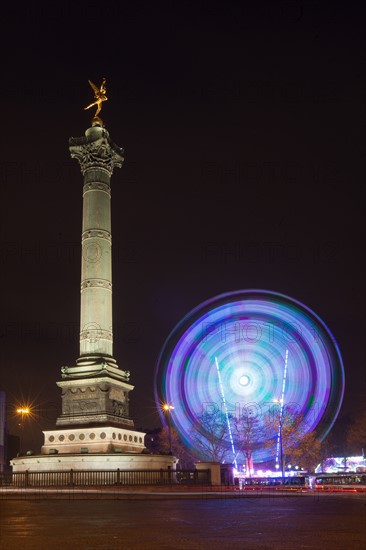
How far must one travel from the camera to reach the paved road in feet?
28.5

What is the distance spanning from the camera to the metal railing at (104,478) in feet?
102

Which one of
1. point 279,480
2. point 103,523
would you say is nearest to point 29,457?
point 279,480

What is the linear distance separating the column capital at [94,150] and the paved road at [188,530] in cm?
3606

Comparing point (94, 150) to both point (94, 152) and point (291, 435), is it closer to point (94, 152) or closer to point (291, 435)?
point (94, 152)

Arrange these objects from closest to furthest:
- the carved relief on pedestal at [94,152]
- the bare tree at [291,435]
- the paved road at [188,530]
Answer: the paved road at [188,530], the carved relief on pedestal at [94,152], the bare tree at [291,435]

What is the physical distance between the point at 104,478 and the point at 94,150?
26489mm

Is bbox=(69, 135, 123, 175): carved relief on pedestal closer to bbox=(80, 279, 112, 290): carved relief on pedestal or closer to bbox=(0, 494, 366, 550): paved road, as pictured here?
bbox=(80, 279, 112, 290): carved relief on pedestal

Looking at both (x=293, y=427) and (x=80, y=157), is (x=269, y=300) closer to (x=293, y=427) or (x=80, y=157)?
(x=293, y=427)

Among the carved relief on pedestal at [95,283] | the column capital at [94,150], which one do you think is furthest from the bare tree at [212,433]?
the column capital at [94,150]

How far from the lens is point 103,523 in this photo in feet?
39.6

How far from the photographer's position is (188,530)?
10617 millimetres

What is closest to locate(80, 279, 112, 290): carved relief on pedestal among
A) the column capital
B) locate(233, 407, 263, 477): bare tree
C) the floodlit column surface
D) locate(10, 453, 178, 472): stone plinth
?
the floodlit column surface

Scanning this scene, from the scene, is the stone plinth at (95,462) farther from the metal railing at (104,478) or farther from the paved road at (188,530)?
the paved road at (188,530)

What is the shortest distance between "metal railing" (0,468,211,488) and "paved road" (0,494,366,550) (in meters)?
16.6
